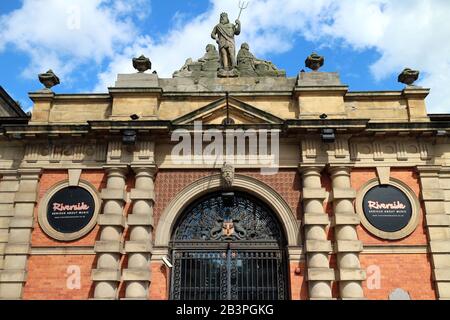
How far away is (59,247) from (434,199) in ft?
35.1

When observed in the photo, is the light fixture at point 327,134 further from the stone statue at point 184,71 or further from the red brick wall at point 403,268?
the stone statue at point 184,71

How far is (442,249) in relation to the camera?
12836mm

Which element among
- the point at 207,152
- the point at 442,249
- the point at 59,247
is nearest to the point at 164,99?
the point at 207,152

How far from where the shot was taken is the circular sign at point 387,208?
13297 millimetres

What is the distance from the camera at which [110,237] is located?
42.2ft

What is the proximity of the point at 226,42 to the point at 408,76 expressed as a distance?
19.7 feet

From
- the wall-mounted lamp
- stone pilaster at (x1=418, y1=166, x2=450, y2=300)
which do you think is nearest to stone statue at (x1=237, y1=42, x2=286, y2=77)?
stone pilaster at (x1=418, y1=166, x2=450, y2=300)

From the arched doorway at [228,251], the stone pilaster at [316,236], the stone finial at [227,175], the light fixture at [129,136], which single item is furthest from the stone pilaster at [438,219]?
the light fixture at [129,136]

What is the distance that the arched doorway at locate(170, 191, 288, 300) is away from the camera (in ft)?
42.9

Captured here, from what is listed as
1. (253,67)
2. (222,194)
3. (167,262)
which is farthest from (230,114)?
(167,262)

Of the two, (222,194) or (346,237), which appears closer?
(346,237)

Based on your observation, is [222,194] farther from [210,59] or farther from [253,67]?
[210,59]

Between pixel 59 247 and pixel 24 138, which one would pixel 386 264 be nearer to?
pixel 59 247

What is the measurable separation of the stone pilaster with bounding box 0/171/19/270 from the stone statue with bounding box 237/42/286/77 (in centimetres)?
782
